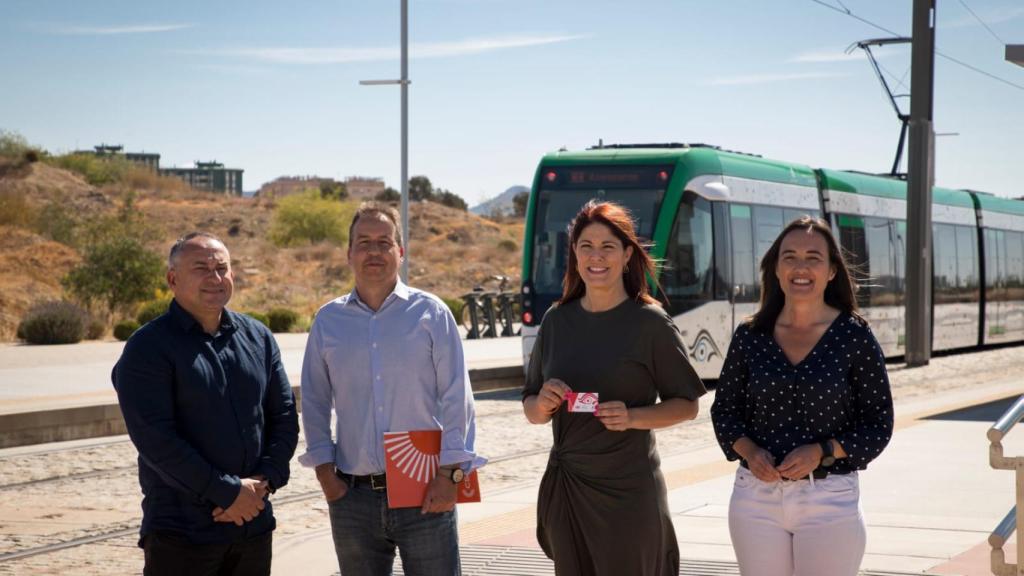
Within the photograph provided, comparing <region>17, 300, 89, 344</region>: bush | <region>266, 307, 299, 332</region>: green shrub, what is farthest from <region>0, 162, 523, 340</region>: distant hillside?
<region>266, 307, 299, 332</region>: green shrub

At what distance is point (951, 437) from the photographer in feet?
47.0

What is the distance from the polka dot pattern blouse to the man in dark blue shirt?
1.64m

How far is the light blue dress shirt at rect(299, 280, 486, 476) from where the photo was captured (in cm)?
502

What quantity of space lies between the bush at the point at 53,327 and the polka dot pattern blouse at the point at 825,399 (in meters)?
27.9

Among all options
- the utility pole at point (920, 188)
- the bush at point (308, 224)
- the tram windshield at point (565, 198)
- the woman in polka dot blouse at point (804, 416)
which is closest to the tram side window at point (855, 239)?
the utility pole at point (920, 188)

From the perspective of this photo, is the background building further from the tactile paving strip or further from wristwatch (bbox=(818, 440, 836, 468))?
wristwatch (bbox=(818, 440, 836, 468))

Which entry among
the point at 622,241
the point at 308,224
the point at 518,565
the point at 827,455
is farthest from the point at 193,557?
the point at 308,224

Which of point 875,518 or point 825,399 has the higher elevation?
point 825,399

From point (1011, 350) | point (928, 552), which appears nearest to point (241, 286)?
point (1011, 350)

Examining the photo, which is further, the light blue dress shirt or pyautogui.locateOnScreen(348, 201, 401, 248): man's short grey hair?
pyautogui.locateOnScreen(348, 201, 401, 248): man's short grey hair

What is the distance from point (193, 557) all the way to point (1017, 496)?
11.1 ft

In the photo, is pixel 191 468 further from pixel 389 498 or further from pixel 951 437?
pixel 951 437

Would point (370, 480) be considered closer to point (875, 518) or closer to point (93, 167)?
point (875, 518)

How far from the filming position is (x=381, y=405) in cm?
502
